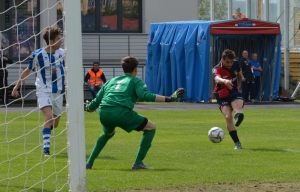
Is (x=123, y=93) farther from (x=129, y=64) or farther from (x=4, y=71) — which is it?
(x=4, y=71)

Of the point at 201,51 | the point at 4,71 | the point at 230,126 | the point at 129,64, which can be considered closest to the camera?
the point at 129,64

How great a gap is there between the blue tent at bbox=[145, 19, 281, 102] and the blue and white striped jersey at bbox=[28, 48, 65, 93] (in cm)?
1721

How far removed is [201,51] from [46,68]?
17615 millimetres

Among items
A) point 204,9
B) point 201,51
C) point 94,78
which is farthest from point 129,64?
point 204,9

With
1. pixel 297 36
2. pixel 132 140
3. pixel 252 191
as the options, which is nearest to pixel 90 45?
pixel 297 36

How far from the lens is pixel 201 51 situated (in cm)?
2933

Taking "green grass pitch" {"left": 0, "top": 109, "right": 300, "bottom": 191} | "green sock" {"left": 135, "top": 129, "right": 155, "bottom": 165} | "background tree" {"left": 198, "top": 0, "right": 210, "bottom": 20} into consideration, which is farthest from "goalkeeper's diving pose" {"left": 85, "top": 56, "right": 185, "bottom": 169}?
"background tree" {"left": 198, "top": 0, "right": 210, "bottom": 20}

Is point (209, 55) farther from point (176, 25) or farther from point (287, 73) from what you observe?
point (287, 73)

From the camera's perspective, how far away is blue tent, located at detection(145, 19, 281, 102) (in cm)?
2933

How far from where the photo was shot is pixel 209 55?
2933cm

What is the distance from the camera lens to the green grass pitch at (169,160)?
9.86 m

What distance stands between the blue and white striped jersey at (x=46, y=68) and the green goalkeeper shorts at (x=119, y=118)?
1680 millimetres

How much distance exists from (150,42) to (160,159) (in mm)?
20210

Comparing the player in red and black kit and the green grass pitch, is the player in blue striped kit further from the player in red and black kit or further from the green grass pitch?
the player in red and black kit
